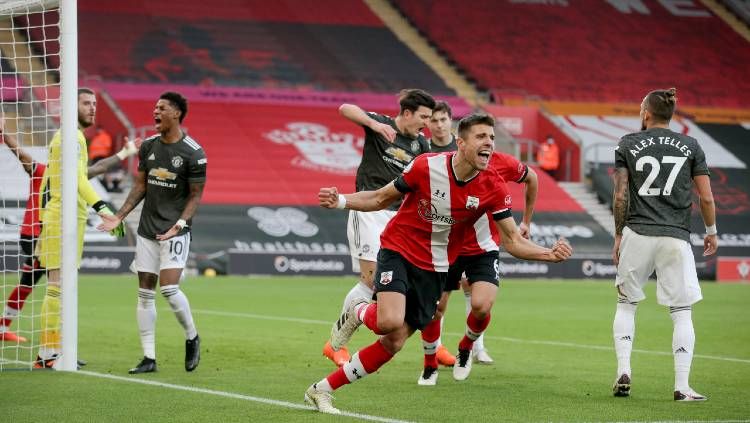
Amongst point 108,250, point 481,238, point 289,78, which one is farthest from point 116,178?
point 481,238

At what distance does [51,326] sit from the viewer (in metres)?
10.4

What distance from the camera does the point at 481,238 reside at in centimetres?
926

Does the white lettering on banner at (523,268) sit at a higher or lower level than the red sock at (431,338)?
lower

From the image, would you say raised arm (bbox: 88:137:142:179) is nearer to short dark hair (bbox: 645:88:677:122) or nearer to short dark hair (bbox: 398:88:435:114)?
short dark hair (bbox: 398:88:435:114)

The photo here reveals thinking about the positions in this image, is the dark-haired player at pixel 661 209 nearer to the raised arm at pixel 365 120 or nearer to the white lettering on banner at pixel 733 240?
the raised arm at pixel 365 120

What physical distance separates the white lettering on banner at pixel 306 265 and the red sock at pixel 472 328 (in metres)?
18.1

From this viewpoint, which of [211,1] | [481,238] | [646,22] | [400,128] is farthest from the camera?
[646,22]

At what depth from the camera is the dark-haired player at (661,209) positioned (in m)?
8.66

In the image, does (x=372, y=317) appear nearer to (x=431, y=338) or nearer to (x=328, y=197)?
(x=328, y=197)

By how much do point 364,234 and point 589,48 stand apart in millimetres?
35141

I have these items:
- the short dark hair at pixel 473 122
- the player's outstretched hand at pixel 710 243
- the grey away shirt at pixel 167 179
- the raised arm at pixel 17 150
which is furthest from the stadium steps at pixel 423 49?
the short dark hair at pixel 473 122

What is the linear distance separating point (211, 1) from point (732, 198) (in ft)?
60.5

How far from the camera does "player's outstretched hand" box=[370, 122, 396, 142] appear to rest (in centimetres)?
960

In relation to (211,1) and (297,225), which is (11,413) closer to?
(297,225)
